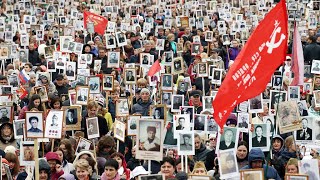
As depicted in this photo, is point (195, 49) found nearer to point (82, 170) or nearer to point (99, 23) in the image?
point (99, 23)

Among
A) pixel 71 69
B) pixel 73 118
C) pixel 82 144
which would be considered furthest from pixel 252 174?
pixel 71 69

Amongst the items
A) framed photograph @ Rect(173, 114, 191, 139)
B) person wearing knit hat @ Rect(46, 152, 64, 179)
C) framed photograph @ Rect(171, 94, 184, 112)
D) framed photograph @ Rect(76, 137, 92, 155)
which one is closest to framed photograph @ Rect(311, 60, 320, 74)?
framed photograph @ Rect(171, 94, 184, 112)

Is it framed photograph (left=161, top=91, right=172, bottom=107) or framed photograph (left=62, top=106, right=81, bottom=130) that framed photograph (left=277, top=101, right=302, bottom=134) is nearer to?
framed photograph (left=62, top=106, right=81, bottom=130)

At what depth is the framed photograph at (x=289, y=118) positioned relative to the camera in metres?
12.4

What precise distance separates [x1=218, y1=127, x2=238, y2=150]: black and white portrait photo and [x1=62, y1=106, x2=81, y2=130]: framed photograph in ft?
9.59

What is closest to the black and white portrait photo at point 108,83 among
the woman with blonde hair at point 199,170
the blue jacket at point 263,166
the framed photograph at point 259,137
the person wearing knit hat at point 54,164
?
the framed photograph at point 259,137

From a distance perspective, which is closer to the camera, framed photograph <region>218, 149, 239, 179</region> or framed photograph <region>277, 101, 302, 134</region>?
framed photograph <region>218, 149, 239, 179</region>

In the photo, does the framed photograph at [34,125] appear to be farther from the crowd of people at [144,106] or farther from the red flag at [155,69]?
the red flag at [155,69]

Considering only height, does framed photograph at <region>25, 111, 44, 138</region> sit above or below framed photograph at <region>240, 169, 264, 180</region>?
above

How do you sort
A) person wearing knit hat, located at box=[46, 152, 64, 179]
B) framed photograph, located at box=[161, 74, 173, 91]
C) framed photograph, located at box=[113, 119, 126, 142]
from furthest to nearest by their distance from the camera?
framed photograph, located at box=[161, 74, 173, 91]
framed photograph, located at box=[113, 119, 126, 142]
person wearing knit hat, located at box=[46, 152, 64, 179]

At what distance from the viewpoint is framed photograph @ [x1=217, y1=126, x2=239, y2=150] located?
12719mm

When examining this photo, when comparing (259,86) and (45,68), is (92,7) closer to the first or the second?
(45,68)

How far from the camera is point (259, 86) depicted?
11.2 metres

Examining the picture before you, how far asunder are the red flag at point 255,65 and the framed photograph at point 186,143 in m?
1.26
